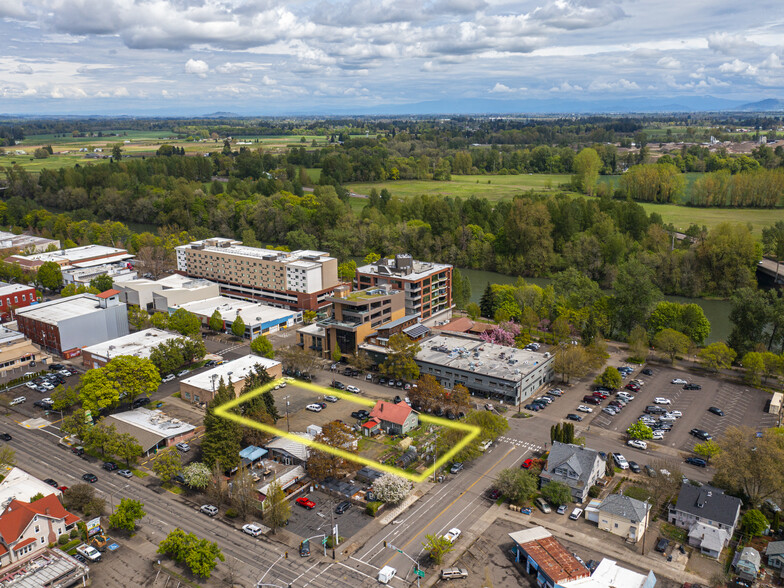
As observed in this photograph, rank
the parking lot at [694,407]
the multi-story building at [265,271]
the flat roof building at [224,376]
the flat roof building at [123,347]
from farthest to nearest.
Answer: the multi-story building at [265,271] → the flat roof building at [123,347] → the flat roof building at [224,376] → the parking lot at [694,407]

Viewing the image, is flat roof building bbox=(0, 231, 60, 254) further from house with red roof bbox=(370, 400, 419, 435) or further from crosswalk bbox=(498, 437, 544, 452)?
crosswalk bbox=(498, 437, 544, 452)

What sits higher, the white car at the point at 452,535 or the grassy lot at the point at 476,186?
the grassy lot at the point at 476,186

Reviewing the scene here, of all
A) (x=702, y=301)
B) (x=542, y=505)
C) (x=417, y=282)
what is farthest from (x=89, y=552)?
(x=702, y=301)

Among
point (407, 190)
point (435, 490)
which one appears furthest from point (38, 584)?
point (407, 190)

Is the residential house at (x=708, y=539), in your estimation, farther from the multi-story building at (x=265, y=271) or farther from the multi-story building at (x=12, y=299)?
the multi-story building at (x=12, y=299)

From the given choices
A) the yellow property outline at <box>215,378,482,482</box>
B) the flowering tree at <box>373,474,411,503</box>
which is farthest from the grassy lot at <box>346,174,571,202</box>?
the flowering tree at <box>373,474,411,503</box>

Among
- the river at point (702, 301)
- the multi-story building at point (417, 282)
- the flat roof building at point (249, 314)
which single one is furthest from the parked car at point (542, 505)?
the river at point (702, 301)
